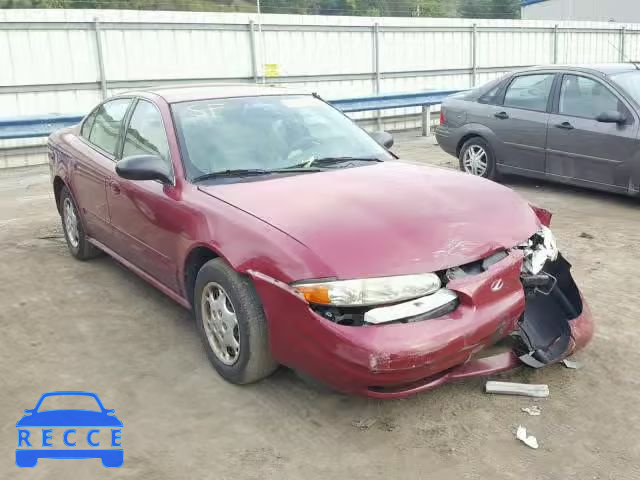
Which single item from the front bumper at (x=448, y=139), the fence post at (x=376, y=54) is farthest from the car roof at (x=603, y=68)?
the fence post at (x=376, y=54)

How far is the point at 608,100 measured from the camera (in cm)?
709

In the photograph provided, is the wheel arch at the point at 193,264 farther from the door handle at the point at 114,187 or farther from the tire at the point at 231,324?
the door handle at the point at 114,187

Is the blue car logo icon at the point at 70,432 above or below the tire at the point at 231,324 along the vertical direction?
below

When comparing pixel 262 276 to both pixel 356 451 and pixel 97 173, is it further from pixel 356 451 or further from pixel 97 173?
pixel 97 173

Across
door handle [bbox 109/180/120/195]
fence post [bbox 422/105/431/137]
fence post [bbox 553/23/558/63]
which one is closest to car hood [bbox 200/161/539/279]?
door handle [bbox 109/180/120/195]

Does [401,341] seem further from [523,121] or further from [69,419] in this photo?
[523,121]

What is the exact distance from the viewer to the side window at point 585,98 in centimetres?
708

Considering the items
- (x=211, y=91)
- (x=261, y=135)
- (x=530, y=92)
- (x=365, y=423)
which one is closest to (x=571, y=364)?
(x=365, y=423)

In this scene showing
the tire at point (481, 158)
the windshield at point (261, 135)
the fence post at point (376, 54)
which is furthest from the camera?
the fence post at point (376, 54)

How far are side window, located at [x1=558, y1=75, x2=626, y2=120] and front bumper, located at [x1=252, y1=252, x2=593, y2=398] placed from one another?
468cm

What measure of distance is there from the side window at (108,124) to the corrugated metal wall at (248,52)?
7305 mm

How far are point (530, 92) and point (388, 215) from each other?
17.8ft

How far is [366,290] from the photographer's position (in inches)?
111

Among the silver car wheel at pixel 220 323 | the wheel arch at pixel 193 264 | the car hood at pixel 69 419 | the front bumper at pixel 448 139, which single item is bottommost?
the car hood at pixel 69 419
